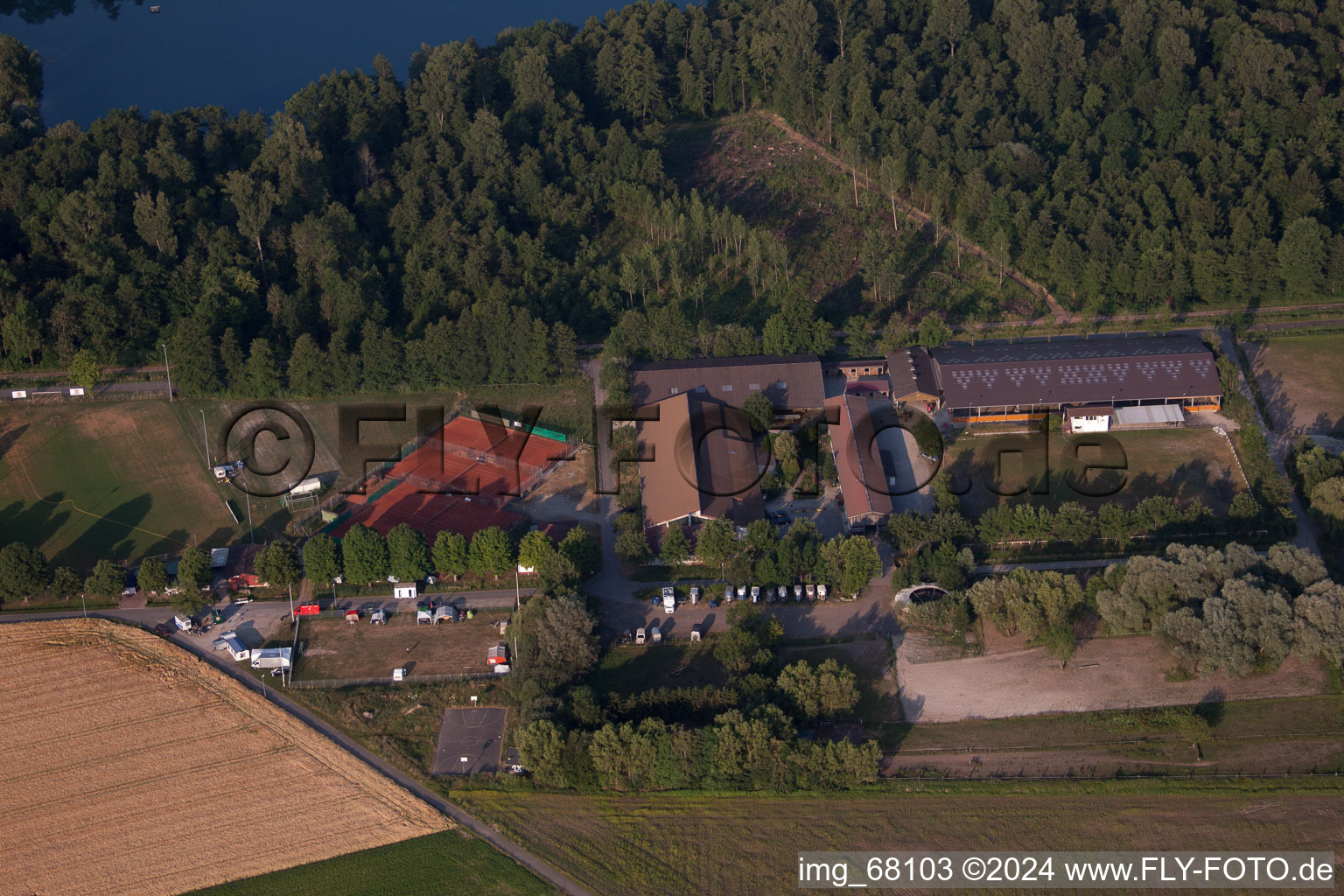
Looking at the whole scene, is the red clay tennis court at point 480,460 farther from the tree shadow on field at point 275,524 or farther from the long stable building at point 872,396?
the long stable building at point 872,396

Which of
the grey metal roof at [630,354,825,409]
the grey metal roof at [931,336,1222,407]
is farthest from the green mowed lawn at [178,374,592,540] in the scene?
the grey metal roof at [931,336,1222,407]

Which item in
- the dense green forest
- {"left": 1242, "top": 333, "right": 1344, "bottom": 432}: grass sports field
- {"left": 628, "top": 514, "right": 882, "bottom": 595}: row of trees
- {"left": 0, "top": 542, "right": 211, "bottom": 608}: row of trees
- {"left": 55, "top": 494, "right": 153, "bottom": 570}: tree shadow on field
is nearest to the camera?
{"left": 628, "top": 514, "right": 882, "bottom": 595}: row of trees

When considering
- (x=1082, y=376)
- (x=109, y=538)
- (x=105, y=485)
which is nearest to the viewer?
(x=109, y=538)

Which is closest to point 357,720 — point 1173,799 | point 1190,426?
point 1173,799

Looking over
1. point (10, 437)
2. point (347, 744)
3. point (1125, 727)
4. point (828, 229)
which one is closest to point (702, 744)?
point (347, 744)

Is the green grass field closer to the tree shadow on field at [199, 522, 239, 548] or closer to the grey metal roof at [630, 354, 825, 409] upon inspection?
the tree shadow on field at [199, 522, 239, 548]

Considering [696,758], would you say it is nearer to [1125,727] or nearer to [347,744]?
[347,744]

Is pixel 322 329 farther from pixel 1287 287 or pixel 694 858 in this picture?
pixel 1287 287
